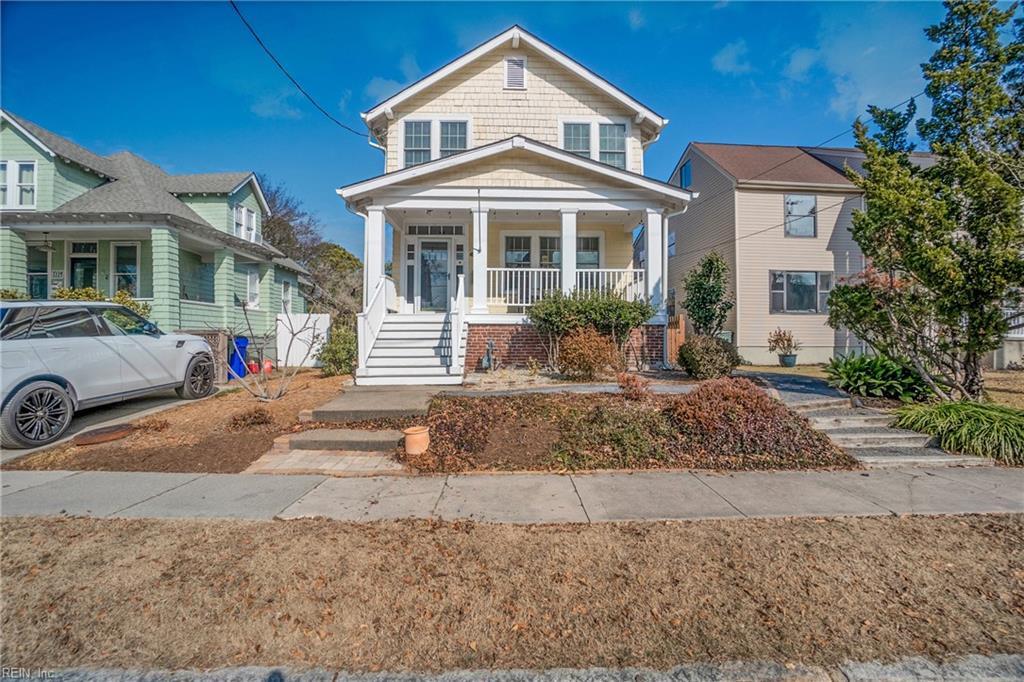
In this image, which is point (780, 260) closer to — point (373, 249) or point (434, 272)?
point (434, 272)

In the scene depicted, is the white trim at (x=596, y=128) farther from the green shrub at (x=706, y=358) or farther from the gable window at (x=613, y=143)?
the green shrub at (x=706, y=358)

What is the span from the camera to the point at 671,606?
8.78ft

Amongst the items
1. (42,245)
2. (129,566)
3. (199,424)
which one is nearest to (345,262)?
(42,245)

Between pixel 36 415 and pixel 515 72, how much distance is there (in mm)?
13511

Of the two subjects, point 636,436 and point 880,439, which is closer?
point 636,436

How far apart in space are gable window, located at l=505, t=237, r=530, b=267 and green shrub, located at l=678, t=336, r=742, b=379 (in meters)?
6.42

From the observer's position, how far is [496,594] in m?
2.78

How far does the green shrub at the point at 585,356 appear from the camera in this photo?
8.46 m

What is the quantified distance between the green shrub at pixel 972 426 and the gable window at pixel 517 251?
388 inches

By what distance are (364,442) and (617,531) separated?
3.64 metres

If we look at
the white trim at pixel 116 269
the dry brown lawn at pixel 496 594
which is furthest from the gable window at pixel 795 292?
the white trim at pixel 116 269

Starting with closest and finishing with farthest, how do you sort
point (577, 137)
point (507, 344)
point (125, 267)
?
point (507, 344) < point (577, 137) < point (125, 267)

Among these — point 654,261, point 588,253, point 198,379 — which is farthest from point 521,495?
point 588,253

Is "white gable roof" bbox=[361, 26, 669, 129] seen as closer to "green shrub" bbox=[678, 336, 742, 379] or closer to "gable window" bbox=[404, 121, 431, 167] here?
"gable window" bbox=[404, 121, 431, 167]
